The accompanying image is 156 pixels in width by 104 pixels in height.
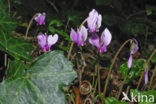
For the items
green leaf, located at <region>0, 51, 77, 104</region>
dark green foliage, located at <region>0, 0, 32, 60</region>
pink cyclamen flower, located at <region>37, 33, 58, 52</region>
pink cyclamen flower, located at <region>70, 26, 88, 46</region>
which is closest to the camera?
green leaf, located at <region>0, 51, 77, 104</region>

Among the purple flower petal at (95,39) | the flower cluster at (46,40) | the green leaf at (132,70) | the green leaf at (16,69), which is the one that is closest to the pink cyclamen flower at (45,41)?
the flower cluster at (46,40)

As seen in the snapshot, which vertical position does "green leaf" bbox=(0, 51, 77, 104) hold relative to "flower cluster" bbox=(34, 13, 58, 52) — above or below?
below

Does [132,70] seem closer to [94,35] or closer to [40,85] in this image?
[94,35]

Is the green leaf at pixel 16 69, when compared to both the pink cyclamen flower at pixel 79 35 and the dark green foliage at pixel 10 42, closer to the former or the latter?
the dark green foliage at pixel 10 42

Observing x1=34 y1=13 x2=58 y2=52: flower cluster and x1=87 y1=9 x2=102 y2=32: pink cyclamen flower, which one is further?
x1=34 y1=13 x2=58 y2=52: flower cluster

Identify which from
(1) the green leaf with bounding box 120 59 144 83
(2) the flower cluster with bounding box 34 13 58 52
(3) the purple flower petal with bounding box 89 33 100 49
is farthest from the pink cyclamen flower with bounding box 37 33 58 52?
(1) the green leaf with bounding box 120 59 144 83

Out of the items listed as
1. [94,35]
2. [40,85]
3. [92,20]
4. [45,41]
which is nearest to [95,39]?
[94,35]

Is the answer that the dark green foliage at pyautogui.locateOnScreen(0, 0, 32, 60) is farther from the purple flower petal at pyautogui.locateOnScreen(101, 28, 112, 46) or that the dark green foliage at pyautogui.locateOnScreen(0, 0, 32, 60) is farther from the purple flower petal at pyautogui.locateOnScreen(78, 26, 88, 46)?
the purple flower petal at pyautogui.locateOnScreen(101, 28, 112, 46)

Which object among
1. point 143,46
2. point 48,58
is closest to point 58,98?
point 48,58

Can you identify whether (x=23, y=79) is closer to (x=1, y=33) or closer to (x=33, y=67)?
(x=33, y=67)
